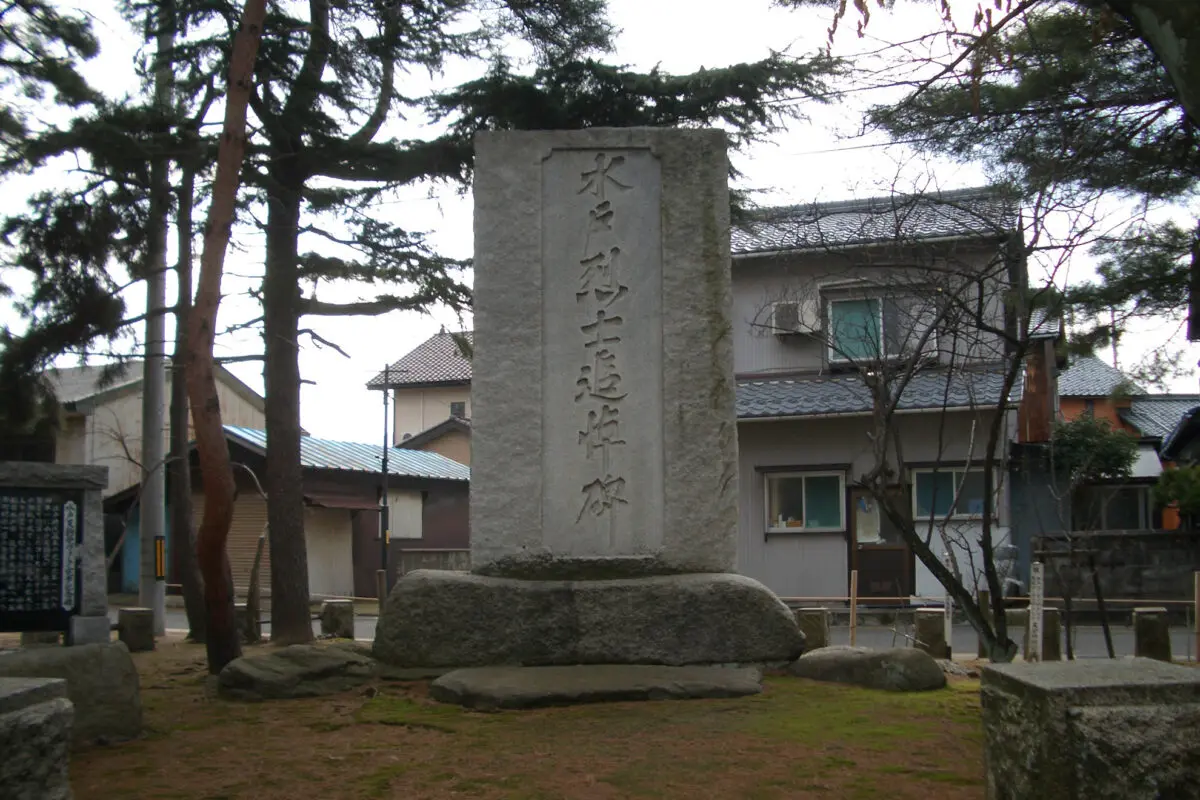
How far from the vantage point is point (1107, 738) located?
310 cm

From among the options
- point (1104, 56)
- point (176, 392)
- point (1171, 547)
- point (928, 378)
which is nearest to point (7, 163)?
point (176, 392)

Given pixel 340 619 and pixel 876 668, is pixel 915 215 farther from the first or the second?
pixel 340 619

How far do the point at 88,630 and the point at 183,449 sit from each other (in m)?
6.81

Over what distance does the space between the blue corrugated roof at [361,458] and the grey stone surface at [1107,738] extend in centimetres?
1892

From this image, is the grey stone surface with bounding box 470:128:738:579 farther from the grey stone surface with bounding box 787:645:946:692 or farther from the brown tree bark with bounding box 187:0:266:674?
the brown tree bark with bounding box 187:0:266:674

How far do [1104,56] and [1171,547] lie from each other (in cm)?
1095

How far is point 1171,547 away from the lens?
48.6 ft

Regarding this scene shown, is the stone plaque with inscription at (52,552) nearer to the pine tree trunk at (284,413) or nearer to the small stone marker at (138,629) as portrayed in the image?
the pine tree trunk at (284,413)

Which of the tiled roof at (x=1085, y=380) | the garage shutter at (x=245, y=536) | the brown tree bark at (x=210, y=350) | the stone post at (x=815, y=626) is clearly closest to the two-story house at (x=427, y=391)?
the garage shutter at (x=245, y=536)

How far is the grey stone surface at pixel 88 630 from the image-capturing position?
581cm

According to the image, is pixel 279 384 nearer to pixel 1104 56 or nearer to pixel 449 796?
pixel 449 796

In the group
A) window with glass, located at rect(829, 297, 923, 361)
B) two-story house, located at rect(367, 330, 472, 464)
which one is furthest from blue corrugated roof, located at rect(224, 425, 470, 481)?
window with glass, located at rect(829, 297, 923, 361)

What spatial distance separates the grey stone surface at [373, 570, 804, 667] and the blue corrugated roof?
14.6 metres

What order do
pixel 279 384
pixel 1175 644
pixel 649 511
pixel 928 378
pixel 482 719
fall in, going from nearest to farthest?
1. pixel 482 719
2. pixel 649 511
3. pixel 279 384
4. pixel 1175 644
5. pixel 928 378
